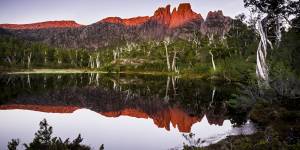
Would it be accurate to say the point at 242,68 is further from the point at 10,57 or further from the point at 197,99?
the point at 10,57

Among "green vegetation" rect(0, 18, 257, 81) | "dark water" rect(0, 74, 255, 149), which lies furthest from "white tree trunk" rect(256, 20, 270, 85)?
"green vegetation" rect(0, 18, 257, 81)

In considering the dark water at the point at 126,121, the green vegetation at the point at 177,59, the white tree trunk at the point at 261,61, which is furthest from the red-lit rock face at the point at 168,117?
the green vegetation at the point at 177,59

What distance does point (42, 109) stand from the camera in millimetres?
28328

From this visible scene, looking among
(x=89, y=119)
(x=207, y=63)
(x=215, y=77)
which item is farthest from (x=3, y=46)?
(x=89, y=119)

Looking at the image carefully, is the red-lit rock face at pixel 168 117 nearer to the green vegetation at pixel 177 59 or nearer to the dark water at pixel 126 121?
the dark water at pixel 126 121

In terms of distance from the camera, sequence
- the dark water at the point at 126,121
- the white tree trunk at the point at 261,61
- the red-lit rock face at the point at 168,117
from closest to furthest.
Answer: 1. the dark water at the point at 126,121
2. the red-lit rock face at the point at 168,117
3. the white tree trunk at the point at 261,61

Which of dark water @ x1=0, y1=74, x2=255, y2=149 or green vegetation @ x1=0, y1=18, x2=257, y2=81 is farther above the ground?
green vegetation @ x1=0, y1=18, x2=257, y2=81

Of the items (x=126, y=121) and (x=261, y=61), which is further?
(x=261, y=61)

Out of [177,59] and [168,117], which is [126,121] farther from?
[177,59]

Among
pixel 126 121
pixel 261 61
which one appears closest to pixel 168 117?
pixel 126 121

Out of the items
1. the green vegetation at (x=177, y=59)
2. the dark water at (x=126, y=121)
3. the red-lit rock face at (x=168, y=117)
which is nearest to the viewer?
the dark water at (x=126, y=121)

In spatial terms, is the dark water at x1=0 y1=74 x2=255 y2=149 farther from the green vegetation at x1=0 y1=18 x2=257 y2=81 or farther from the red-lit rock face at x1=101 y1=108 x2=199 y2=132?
the green vegetation at x1=0 y1=18 x2=257 y2=81

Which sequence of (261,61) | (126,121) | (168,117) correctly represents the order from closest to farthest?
1. (126,121)
2. (168,117)
3. (261,61)

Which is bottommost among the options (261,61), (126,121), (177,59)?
(126,121)
